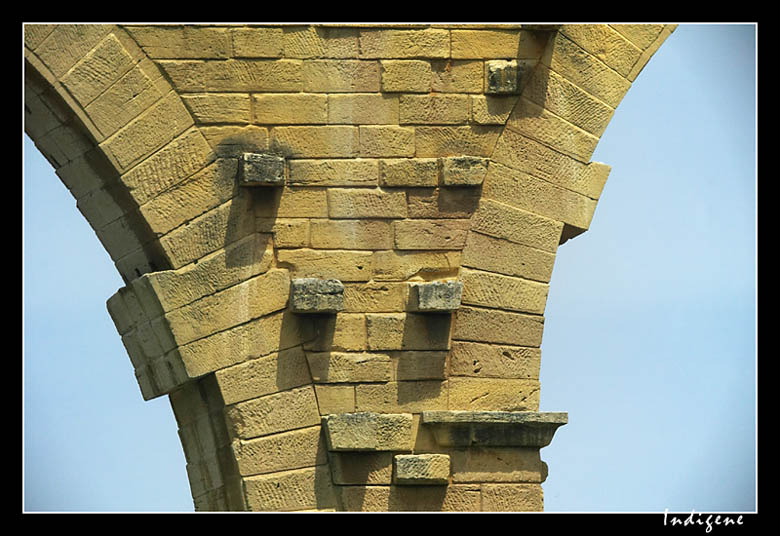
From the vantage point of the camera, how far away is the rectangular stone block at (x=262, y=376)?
36.0 feet

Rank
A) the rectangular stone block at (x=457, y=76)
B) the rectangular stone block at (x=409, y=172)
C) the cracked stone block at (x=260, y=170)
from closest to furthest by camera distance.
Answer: the cracked stone block at (x=260, y=170), the rectangular stone block at (x=409, y=172), the rectangular stone block at (x=457, y=76)

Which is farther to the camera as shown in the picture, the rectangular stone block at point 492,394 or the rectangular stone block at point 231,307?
the rectangular stone block at point 492,394

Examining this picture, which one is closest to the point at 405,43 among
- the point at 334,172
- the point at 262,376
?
the point at 334,172

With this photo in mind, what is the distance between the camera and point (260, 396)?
1098 centimetres

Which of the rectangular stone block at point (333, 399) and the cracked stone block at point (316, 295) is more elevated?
the cracked stone block at point (316, 295)

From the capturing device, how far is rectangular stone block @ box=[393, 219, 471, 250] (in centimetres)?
1122

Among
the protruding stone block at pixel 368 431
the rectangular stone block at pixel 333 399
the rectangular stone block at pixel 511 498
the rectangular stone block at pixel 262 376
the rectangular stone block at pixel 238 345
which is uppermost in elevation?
the rectangular stone block at pixel 238 345

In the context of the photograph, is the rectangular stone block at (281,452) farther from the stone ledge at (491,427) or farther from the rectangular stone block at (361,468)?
the stone ledge at (491,427)

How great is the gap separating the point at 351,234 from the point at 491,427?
149cm

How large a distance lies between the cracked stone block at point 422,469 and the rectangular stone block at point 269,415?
59 cm

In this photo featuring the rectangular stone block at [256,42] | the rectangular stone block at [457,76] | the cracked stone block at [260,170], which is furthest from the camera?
the rectangular stone block at [457,76]

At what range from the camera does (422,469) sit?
36.1ft

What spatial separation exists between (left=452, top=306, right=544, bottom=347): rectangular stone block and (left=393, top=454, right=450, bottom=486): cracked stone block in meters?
0.78

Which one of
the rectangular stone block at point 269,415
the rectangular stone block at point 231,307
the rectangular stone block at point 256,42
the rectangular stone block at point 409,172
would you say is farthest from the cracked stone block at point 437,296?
the rectangular stone block at point 256,42
